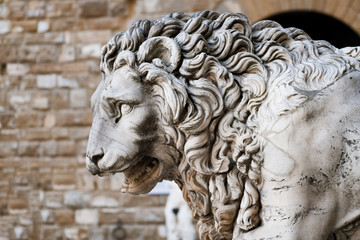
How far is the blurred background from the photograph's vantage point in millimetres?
6398

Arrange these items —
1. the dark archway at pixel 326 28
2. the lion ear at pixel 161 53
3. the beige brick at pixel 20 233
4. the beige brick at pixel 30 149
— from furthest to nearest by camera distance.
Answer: the dark archway at pixel 326 28
the beige brick at pixel 30 149
the beige brick at pixel 20 233
the lion ear at pixel 161 53

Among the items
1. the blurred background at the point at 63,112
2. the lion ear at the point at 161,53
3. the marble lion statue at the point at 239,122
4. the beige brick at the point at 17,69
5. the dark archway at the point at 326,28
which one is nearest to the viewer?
the marble lion statue at the point at 239,122

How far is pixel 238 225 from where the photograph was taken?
1.84 metres

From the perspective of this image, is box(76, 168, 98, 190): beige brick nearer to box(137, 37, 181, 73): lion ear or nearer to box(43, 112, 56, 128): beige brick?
box(43, 112, 56, 128): beige brick

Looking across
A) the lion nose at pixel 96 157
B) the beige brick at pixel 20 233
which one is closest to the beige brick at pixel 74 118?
the beige brick at pixel 20 233

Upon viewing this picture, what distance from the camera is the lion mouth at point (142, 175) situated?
77.4 inches

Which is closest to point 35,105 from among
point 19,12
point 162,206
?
point 19,12

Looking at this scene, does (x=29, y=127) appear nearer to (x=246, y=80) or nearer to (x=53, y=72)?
(x=53, y=72)

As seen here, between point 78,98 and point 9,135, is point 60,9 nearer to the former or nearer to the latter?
point 78,98

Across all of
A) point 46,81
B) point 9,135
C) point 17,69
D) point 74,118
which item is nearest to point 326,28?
point 74,118

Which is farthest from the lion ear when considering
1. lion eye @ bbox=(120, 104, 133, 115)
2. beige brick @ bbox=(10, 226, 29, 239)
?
beige brick @ bbox=(10, 226, 29, 239)

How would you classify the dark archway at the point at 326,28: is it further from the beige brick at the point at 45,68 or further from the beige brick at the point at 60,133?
the beige brick at the point at 60,133

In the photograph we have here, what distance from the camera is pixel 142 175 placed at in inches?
78.5

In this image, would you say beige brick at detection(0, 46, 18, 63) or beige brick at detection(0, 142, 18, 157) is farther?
beige brick at detection(0, 46, 18, 63)
